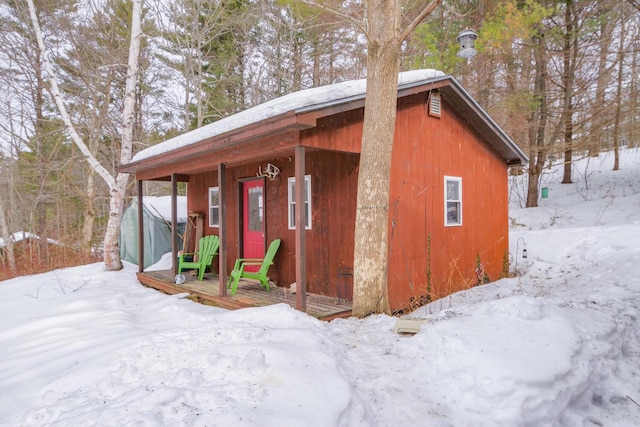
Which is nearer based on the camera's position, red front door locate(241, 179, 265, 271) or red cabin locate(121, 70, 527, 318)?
red cabin locate(121, 70, 527, 318)

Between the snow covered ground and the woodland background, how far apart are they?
791 centimetres

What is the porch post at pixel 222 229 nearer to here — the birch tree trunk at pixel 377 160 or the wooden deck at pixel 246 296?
the wooden deck at pixel 246 296

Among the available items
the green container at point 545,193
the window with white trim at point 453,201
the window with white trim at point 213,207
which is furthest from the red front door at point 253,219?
the green container at point 545,193

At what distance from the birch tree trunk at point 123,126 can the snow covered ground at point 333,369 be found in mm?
4154

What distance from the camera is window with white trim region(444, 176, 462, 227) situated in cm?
662

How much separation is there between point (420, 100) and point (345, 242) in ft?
9.07

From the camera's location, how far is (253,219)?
7.14 m

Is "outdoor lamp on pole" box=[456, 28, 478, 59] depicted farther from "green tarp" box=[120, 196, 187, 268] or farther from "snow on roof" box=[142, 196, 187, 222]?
"snow on roof" box=[142, 196, 187, 222]

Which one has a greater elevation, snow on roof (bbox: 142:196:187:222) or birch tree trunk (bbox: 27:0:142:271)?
birch tree trunk (bbox: 27:0:142:271)

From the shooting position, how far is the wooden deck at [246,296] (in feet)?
15.3

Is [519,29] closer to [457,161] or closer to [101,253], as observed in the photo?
A: [457,161]

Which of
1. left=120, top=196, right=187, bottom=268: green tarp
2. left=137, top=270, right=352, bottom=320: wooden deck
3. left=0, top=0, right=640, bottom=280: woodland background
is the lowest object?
left=137, top=270, right=352, bottom=320: wooden deck

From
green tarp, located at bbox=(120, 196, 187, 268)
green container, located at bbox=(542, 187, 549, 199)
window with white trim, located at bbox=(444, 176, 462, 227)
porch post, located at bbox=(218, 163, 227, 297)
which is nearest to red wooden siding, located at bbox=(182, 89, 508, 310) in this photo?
window with white trim, located at bbox=(444, 176, 462, 227)

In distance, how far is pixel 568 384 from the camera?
258 centimetres
